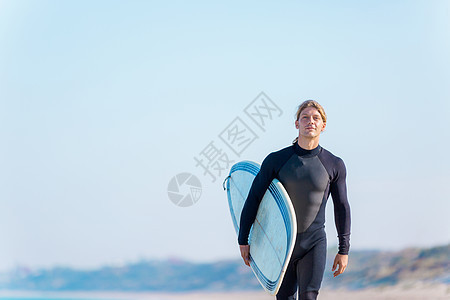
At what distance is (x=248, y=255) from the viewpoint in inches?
106

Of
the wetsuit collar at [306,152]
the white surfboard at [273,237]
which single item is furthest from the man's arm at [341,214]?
the white surfboard at [273,237]

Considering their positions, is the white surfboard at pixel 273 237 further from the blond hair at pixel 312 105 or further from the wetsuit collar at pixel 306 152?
the blond hair at pixel 312 105

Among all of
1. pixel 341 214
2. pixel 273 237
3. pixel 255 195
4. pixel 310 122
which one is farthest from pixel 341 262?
pixel 310 122

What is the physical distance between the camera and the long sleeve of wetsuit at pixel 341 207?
8.21ft

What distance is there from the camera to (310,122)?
2469 millimetres

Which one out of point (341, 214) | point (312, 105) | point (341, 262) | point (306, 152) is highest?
point (312, 105)

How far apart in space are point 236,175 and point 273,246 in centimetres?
62

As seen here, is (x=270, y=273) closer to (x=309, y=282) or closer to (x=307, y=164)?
(x=309, y=282)

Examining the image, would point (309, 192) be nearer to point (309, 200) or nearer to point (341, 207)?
point (309, 200)

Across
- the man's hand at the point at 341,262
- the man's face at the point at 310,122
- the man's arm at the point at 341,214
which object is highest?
the man's face at the point at 310,122

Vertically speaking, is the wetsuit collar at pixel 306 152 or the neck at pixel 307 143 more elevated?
the neck at pixel 307 143

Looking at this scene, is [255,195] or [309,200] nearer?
[309,200]

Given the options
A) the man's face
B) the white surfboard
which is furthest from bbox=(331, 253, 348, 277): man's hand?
the man's face

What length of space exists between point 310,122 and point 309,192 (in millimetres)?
290
